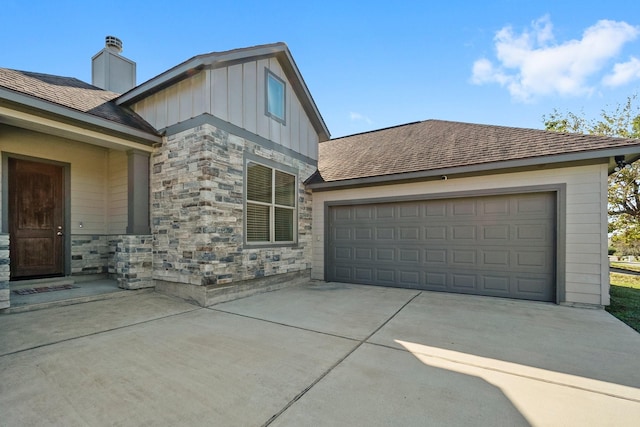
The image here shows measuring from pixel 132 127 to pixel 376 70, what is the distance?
23.2ft

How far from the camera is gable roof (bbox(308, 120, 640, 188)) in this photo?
529cm

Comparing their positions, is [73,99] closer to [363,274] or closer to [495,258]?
[363,274]

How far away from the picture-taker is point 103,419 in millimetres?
1939

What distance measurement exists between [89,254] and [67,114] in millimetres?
3502

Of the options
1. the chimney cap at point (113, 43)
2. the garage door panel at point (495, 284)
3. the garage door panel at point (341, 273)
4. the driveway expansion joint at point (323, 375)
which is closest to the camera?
the driveway expansion joint at point (323, 375)

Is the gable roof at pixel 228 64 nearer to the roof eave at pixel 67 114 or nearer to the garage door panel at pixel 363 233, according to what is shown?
the roof eave at pixel 67 114

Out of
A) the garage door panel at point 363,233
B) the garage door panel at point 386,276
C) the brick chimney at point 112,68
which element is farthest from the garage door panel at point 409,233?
the brick chimney at point 112,68

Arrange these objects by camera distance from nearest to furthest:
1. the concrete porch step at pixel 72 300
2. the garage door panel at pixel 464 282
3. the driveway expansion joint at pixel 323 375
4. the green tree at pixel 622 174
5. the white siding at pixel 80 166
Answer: the driveway expansion joint at pixel 323 375, the concrete porch step at pixel 72 300, the white siding at pixel 80 166, the garage door panel at pixel 464 282, the green tree at pixel 622 174

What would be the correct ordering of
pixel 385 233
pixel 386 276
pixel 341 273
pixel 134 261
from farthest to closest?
pixel 341 273 < pixel 385 233 < pixel 386 276 < pixel 134 261

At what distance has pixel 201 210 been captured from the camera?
5133mm

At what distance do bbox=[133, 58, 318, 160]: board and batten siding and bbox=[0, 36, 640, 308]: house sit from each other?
4 cm

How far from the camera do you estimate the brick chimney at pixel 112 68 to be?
9.23 m

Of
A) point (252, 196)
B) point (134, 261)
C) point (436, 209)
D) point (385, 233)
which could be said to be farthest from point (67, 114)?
point (436, 209)

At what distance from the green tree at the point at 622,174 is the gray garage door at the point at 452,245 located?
10727mm
